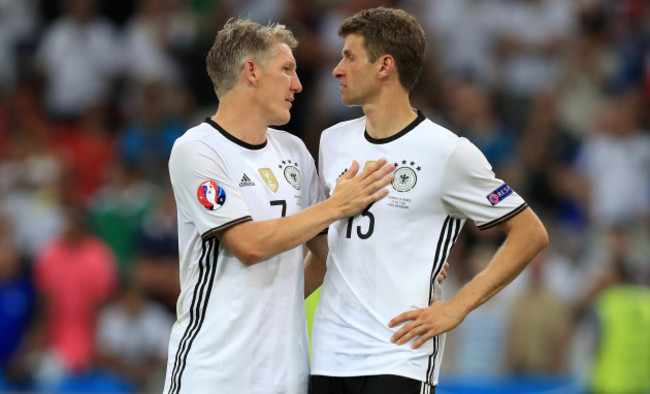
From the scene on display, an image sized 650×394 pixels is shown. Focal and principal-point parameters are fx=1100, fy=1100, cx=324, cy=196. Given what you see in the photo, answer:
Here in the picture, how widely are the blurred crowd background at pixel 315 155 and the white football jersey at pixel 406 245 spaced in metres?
4.49

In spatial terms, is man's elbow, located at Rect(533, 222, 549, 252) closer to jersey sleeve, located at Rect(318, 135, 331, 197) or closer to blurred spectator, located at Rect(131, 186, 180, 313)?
jersey sleeve, located at Rect(318, 135, 331, 197)

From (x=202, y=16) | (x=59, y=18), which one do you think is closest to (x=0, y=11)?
(x=59, y=18)

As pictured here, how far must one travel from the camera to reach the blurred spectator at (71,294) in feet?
34.7

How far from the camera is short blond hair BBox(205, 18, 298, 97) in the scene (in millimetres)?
→ 5539

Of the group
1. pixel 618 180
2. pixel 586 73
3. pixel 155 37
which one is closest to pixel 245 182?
pixel 618 180

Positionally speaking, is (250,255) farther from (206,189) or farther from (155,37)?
(155,37)

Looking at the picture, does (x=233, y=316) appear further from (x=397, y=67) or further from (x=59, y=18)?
(x=59, y=18)

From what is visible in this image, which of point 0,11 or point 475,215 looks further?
point 0,11

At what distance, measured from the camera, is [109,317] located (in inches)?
420

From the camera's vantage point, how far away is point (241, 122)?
5512 mm

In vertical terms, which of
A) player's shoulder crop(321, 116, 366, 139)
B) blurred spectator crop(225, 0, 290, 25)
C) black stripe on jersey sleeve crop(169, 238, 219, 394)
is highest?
blurred spectator crop(225, 0, 290, 25)

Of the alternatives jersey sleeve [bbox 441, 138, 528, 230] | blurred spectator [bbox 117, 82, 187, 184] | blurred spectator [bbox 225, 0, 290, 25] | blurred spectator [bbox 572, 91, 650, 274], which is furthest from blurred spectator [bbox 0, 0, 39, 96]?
jersey sleeve [bbox 441, 138, 528, 230]

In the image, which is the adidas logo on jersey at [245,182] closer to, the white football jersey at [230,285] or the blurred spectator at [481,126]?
the white football jersey at [230,285]

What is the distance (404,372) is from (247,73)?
168cm
